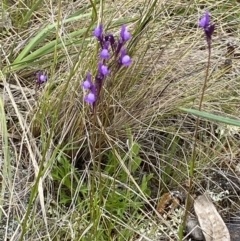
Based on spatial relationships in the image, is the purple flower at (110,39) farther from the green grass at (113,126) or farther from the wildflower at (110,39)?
the green grass at (113,126)

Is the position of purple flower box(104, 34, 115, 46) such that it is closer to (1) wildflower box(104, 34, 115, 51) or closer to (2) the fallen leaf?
(1) wildflower box(104, 34, 115, 51)

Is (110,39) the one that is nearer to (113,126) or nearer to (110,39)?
(110,39)

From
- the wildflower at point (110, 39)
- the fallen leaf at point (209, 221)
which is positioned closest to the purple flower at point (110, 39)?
the wildflower at point (110, 39)

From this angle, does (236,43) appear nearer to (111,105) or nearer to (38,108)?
(111,105)

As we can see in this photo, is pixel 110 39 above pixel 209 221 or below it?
above

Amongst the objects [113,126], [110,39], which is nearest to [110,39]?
[110,39]

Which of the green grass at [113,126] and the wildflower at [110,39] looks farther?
the green grass at [113,126]

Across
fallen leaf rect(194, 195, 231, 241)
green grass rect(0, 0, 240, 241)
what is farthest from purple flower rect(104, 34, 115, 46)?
fallen leaf rect(194, 195, 231, 241)
